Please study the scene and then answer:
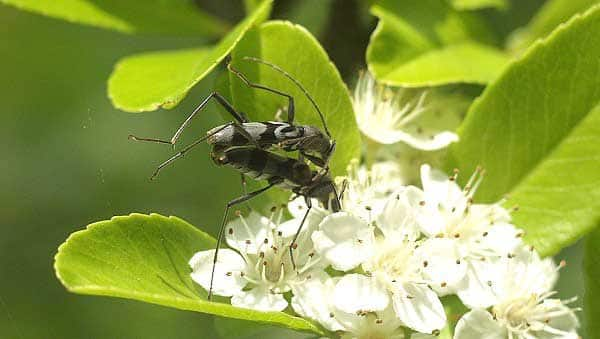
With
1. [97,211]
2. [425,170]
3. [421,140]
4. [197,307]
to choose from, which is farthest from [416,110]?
[97,211]

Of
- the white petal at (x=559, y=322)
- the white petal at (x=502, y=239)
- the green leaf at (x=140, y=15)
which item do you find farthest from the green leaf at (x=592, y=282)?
the green leaf at (x=140, y=15)

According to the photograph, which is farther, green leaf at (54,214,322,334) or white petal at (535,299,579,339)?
white petal at (535,299,579,339)

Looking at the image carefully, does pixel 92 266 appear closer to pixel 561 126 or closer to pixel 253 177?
pixel 253 177

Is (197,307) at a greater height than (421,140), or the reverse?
(421,140)

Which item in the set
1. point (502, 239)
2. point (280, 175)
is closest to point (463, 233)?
point (502, 239)

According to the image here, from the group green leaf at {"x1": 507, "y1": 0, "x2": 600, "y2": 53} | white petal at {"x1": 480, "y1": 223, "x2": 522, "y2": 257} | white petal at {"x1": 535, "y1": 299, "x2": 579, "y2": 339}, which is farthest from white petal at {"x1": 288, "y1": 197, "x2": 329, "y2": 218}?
green leaf at {"x1": 507, "y1": 0, "x2": 600, "y2": 53}

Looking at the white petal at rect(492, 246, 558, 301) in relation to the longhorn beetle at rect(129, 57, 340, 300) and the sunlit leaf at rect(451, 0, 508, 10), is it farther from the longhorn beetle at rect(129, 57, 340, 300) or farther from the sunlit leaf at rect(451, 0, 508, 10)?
the sunlit leaf at rect(451, 0, 508, 10)
